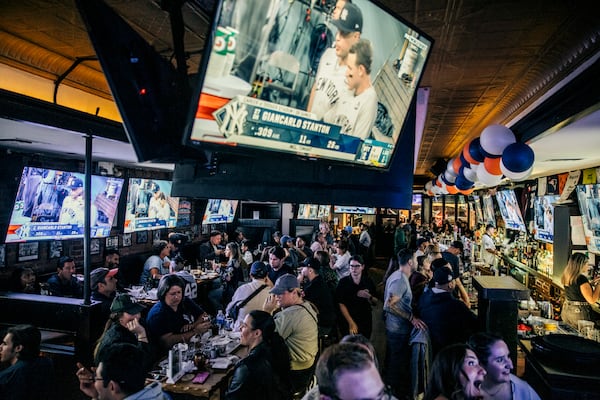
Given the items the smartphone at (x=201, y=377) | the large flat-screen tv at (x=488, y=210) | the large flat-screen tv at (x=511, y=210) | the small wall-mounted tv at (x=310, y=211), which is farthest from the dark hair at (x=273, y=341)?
the large flat-screen tv at (x=488, y=210)

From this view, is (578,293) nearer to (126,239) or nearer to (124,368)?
(124,368)

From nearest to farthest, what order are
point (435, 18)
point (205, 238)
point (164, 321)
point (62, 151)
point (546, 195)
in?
point (435, 18) < point (164, 321) < point (62, 151) < point (546, 195) < point (205, 238)

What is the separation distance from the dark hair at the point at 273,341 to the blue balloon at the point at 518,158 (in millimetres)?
2881

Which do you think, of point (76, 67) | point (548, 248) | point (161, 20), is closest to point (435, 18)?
point (161, 20)

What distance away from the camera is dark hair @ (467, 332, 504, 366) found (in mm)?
2693

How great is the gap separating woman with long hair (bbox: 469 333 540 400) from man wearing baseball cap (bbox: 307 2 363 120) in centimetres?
207

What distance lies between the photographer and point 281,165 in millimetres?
2787

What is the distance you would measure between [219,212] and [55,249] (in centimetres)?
549

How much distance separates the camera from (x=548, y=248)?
914cm

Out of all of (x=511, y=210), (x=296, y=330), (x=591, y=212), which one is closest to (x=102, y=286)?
(x=296, y=330)

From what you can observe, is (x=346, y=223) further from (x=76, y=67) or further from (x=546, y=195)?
(x=76, y=67)

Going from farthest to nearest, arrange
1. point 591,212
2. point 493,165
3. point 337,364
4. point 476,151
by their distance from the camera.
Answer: point 591,212, point 476,151, point 493,165, point 337,364

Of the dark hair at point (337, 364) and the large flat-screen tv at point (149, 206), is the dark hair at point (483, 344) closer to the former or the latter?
the dark hair at point (337, 364)

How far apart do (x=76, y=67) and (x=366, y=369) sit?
462cm
